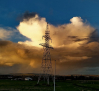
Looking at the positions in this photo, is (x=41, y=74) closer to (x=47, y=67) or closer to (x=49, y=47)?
(x=47, y=67)

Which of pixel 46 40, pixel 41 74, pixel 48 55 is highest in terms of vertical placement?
pixel 46 40

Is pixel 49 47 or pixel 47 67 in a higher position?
pixel 49 47

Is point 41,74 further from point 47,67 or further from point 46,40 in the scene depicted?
point 46,40

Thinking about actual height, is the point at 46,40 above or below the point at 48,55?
above

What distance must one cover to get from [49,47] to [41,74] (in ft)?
57.4

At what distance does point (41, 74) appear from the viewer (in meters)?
87.6

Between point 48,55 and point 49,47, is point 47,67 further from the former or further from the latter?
point 49,47

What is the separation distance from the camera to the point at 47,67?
8512cm

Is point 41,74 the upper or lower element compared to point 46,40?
lower

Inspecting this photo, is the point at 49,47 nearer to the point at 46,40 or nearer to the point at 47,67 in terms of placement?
the point at 46,40

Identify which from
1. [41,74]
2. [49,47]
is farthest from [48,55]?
[41,74]

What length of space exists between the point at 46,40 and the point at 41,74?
21418 millimetres

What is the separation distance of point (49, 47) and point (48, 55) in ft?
18.3

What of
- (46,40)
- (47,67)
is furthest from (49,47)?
(47,67)
